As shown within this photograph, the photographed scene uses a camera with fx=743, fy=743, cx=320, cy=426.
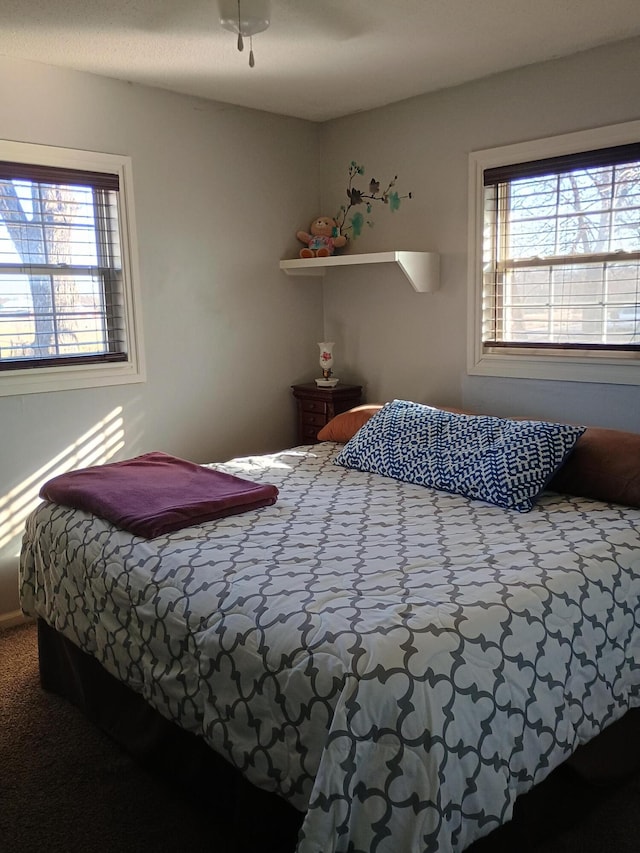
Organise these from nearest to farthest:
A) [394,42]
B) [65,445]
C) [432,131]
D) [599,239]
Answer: [394,42]
[599,239]
[65,445]
[432,131]

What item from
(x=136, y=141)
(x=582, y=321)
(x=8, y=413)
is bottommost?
(x=8, y=413)

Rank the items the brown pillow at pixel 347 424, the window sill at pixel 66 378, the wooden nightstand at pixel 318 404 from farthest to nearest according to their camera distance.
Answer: the wooden nightstand at pixel 318 404 → the brown pillow at pixel 347 424 → the window sill at pixel 66 378

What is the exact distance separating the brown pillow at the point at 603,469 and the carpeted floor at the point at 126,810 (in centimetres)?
87

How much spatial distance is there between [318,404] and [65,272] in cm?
143

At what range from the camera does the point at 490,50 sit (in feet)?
9.71

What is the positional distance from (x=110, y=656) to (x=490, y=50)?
2642 millimetres

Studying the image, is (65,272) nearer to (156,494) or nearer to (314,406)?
(156,494)

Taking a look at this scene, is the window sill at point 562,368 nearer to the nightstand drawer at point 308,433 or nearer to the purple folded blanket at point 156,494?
the nightstand drawer at point 308,433

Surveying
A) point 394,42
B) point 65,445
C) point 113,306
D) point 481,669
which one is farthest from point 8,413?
point 481,669

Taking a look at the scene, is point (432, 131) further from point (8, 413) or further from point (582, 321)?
point (8, 413)

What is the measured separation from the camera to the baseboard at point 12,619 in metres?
3.21

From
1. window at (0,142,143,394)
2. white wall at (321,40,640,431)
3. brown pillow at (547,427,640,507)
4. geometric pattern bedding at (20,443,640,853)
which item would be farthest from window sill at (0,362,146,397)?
brown pillow at (547,427,640,507)

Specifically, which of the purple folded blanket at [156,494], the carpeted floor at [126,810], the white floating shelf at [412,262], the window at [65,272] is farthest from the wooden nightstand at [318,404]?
the carpeted floor at [126,810]

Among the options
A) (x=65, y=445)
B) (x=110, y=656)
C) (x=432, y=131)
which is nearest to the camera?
(x=110, y=656)
